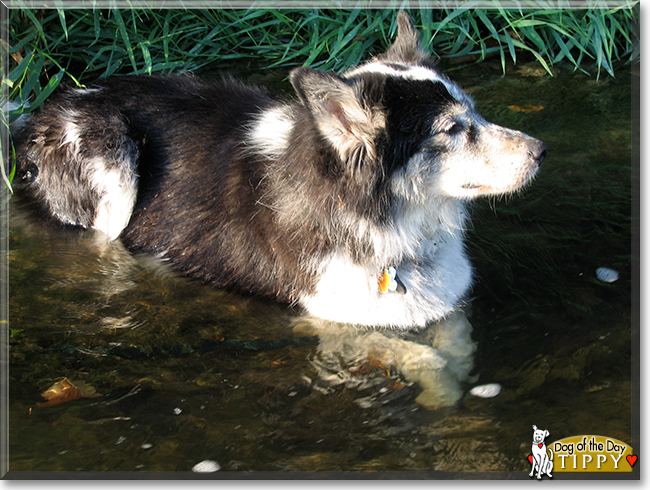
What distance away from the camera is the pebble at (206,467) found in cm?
267

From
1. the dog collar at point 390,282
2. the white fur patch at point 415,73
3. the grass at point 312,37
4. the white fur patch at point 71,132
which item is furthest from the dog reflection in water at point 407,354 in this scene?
the grass at point 312,37

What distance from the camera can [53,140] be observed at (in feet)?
13.4

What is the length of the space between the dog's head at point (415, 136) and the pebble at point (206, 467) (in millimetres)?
1432

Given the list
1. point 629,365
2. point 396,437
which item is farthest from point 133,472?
point 629,365

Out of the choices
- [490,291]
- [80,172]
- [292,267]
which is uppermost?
[80,172]

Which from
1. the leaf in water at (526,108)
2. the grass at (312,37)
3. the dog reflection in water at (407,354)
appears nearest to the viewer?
the dog reflection in water at (407,354)

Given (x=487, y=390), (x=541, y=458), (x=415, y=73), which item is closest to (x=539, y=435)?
(x=541, y=458)

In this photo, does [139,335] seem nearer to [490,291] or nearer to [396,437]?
[396,437]

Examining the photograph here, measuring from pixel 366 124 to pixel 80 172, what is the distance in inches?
85.0

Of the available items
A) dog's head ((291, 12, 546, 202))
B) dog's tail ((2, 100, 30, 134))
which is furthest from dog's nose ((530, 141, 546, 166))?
dog's tail ((2, 100, 30, 134))

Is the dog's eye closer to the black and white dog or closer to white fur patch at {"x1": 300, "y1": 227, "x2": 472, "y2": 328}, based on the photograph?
the black and white dog

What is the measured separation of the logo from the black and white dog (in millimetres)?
980

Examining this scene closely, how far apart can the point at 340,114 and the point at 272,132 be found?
77 cm

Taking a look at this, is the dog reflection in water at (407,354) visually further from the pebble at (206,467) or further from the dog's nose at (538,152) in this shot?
the dog's nose at (538,152)
